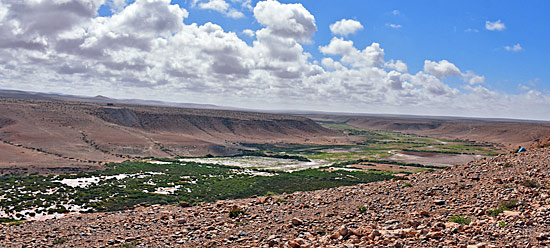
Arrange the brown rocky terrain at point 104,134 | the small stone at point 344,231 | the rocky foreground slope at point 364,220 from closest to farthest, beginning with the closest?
the rocky foreground slope at point 364,220 → the small stone at point 344,231 → the brown rocky terrain at point 104,134

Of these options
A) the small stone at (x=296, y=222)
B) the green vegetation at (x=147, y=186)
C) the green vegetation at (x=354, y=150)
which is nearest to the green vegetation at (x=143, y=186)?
the green vegetation at (x=147, y=186)

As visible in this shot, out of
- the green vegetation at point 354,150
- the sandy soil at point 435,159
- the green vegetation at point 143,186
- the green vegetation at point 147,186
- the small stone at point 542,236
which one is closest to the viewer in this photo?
the small stone at point 542,236

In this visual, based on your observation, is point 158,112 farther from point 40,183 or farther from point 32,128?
point 40,183

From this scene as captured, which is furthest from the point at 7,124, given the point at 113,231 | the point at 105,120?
the point at 113,231

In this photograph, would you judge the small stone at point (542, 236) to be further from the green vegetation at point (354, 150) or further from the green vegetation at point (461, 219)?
the green vegetation at point (354, 150)

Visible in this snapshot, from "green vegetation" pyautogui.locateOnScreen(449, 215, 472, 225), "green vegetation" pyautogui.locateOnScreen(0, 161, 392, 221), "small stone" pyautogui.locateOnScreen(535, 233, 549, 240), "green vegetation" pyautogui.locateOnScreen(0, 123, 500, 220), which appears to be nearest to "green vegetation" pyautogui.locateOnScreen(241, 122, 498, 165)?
"green vegetation" pyautogui.locateOnScreen(0, 123, 500, 220)

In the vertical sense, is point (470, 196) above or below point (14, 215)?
above

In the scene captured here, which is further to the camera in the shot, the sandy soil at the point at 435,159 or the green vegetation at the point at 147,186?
the sandy soil at the point at 435,159

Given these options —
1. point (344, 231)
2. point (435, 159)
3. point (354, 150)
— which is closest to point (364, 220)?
point (344, 231)
